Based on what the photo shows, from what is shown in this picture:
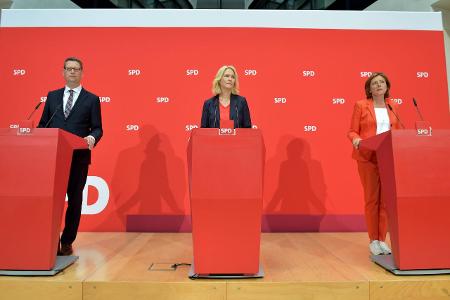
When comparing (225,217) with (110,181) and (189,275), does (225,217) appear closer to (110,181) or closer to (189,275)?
(189,275)

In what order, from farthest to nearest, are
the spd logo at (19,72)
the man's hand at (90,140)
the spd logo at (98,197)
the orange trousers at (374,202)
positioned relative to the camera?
the spd logo at (19,72)
the spd logo at (98,197)
the orange trousers at (374,202)
the man's hand at (90,140)

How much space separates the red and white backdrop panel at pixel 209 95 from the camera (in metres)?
3.71

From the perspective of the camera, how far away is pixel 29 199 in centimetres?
209

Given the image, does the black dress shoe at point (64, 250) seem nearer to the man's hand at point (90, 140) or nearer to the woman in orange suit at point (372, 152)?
the man's hand at point (90, 140)

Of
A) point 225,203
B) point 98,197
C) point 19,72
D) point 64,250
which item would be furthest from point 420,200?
point 19,72

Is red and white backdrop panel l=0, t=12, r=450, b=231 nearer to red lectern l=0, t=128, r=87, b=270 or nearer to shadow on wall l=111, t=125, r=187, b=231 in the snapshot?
shadow on wall l=111, t=125, r=187, b=231

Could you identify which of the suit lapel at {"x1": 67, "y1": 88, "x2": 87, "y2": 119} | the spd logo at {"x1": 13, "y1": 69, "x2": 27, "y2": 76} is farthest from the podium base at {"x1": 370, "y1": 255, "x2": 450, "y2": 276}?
the spd logo at {"x1": 13, "y1": 69, "x2": 27, "y2": 76}

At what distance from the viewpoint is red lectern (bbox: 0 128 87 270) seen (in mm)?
2090

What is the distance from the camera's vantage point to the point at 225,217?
202 cm

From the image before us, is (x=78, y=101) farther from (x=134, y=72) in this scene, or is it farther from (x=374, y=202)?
(x=374, y=202)

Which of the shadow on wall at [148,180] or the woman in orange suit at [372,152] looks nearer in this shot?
the woman in orange suit at [372,152]

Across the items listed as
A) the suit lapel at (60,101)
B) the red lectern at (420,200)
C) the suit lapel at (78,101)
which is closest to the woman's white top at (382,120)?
the red lectern at (420,200)

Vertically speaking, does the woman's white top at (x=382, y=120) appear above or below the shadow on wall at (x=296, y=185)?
above

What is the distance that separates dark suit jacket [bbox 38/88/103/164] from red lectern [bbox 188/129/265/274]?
100cm
